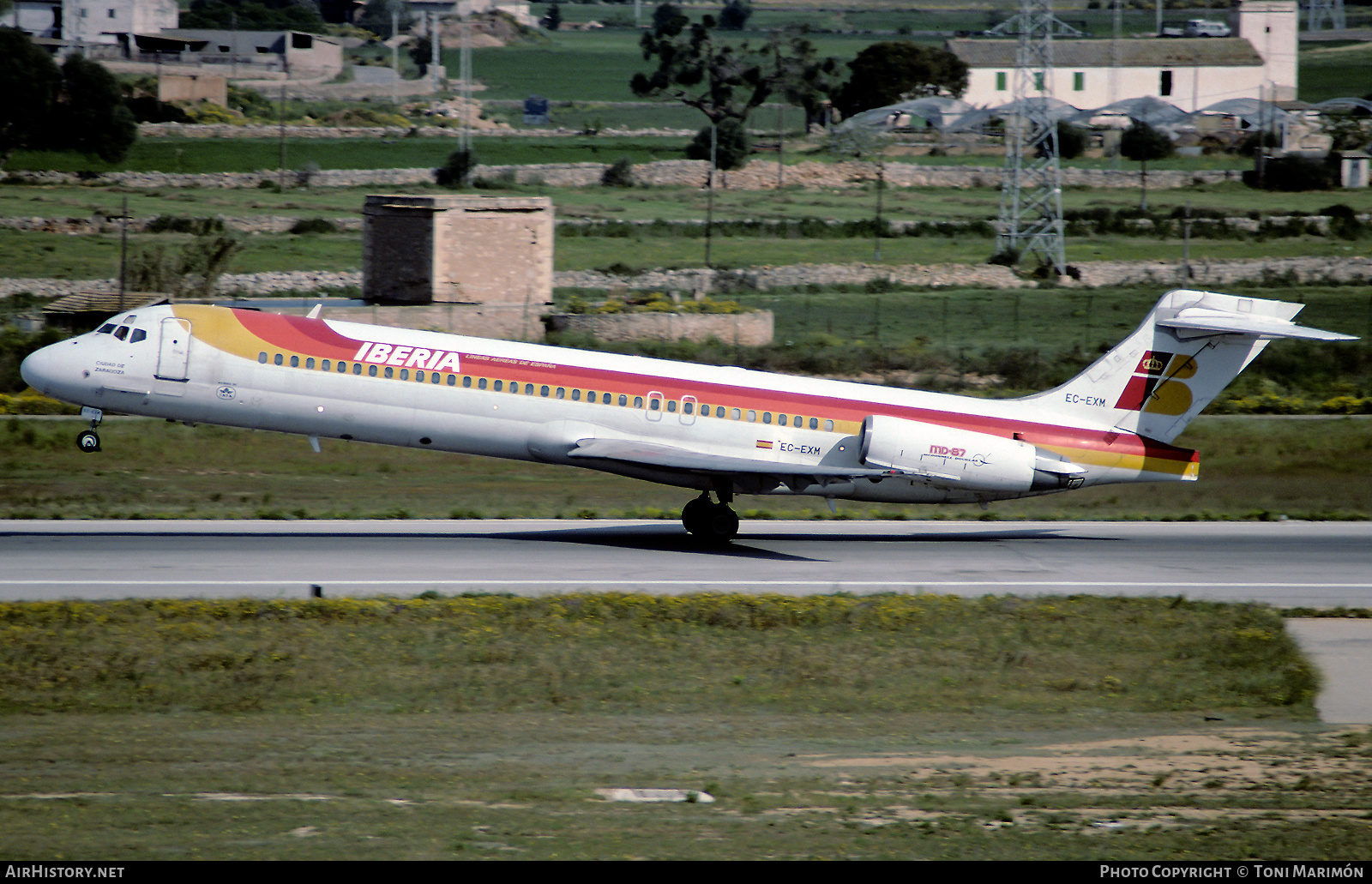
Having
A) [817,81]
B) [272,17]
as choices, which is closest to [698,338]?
[817,81]

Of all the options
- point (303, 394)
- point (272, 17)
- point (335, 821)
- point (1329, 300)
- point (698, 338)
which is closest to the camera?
point (335, 821)

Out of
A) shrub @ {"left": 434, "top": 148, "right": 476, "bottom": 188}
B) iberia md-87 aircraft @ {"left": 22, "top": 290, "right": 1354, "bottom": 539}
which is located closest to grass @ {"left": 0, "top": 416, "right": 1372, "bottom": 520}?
iberia md-87 aircraft @ {"left": 22, "top": 290, "right": 1354, "bottom": 539}

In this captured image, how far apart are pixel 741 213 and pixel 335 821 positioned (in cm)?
7994

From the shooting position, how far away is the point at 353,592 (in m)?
22.2

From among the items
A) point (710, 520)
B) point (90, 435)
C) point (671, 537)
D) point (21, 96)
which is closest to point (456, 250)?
point (671, 537)

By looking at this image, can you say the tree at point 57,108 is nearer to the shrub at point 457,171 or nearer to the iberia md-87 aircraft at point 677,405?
the shrub at point 457,171

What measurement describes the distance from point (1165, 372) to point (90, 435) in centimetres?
2167

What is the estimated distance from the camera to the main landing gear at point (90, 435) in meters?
24.7

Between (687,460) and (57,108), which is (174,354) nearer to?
(687,460)

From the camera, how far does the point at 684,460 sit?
26.0m

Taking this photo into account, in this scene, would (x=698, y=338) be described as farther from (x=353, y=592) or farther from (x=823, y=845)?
(x=823, y=845)

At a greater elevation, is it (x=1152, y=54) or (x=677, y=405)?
(x=1152, y=54)

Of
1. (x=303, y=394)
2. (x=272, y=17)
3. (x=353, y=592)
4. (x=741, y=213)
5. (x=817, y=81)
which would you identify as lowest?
(x=353, y=592)

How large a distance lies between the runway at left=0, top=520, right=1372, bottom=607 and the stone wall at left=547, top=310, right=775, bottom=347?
22.4 metres
